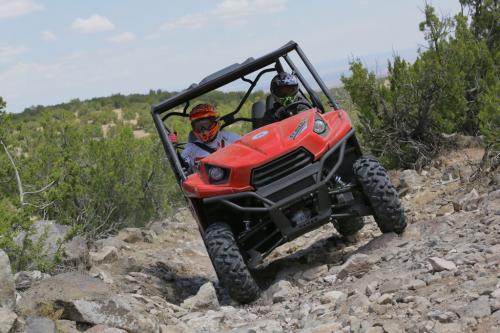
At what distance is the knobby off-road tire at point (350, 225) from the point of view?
7.16 metres

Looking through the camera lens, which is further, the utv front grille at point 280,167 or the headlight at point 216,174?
the headlight at point 216,174

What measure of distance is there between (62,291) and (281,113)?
115 inches

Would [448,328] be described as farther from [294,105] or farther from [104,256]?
[104,256]

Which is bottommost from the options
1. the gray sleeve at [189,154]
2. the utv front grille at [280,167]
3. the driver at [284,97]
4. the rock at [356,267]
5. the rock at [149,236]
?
the rock at [356,267]

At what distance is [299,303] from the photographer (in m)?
5.25

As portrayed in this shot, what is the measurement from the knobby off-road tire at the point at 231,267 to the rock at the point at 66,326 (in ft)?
4.33

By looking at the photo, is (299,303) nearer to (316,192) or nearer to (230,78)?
(316,192)

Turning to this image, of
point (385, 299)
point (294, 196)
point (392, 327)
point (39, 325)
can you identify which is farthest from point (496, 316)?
point (39, 325)

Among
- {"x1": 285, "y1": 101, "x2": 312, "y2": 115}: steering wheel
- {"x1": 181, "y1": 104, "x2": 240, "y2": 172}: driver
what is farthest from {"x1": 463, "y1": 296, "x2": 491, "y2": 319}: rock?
{"x1": 181, "y1": 104, "x2": 240, "y2": 172}: driver

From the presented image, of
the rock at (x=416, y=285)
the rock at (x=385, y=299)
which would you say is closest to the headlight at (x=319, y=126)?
the rock at (x=416, y=285)

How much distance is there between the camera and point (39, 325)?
14.5 feet

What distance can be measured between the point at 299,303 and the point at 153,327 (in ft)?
3.54

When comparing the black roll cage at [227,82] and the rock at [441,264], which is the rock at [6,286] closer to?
the black roll cage at [227,82]

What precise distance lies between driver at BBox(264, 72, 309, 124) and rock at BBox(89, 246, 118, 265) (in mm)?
2296
